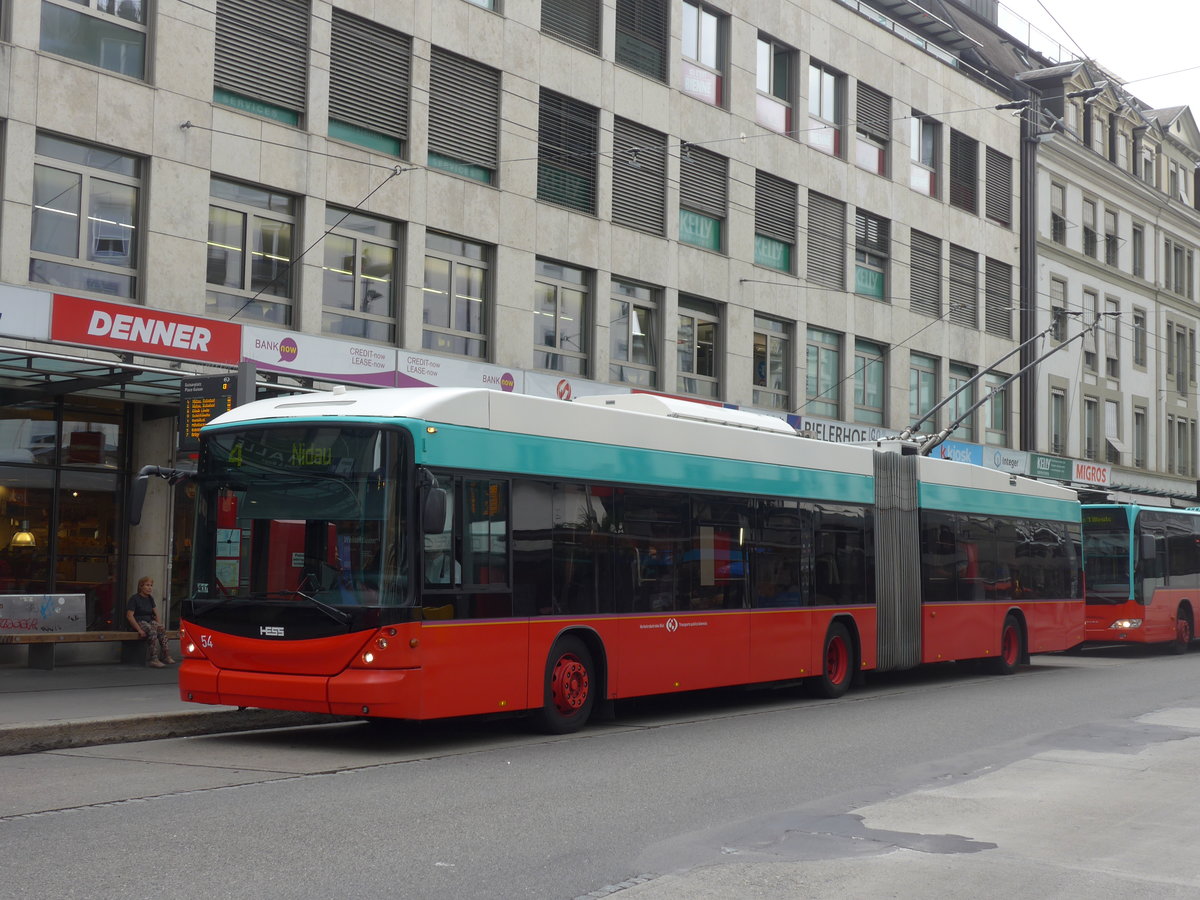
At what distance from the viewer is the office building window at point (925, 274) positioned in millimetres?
35688

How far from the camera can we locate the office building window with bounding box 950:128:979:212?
37.7 m

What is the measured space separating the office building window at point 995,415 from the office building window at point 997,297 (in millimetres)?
1295

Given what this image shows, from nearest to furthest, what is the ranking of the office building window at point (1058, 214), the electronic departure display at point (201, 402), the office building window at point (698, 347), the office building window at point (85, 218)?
the electronic departure display at point (201, 402), the office building window at point (85, 218), the office building window at point (698, 347), the office building window at point (1058, 214)

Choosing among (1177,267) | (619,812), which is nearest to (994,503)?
(619,812)

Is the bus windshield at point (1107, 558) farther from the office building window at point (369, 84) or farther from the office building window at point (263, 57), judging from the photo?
the office building window at point (263, 57)

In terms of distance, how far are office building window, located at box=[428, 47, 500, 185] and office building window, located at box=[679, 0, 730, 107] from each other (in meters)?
5.69

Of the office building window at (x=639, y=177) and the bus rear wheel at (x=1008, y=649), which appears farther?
the office building window at (x=639, y=177)

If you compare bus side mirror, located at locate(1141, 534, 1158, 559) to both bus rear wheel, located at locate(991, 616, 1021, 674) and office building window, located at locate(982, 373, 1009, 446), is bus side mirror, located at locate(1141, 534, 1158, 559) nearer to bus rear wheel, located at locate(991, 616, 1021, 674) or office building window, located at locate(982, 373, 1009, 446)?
bus rear wheel, located at locate(991, 616, 1021, 674)

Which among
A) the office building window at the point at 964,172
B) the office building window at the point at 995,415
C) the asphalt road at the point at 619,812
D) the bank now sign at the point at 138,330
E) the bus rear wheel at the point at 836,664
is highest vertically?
the office building window at the point at 964,172

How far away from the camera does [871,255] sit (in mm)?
34219

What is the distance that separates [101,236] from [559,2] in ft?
33.8

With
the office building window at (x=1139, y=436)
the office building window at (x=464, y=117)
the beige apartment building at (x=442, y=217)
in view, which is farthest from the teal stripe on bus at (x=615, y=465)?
the office building window at (x=1139, y=436)

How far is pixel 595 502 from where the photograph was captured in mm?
13391

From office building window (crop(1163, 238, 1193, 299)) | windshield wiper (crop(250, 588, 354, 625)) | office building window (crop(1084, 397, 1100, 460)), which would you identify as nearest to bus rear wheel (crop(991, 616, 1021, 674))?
windshield wiper (crop(250, 588, 354, 625))
